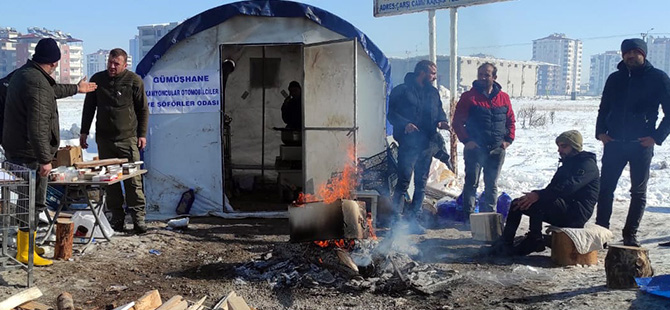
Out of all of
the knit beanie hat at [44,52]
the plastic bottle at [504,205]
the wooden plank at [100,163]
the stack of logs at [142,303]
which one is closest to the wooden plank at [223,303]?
the stack of logs at [142,303]

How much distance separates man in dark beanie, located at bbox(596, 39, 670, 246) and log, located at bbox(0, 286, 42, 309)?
5870mm

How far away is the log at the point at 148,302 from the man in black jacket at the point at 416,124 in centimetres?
412

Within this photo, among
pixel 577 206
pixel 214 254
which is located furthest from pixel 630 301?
pixel 214 254

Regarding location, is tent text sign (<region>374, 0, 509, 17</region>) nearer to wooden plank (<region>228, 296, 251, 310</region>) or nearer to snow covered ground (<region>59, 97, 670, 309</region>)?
snow covered ground (<region>59, 97, 670, 309</region>)

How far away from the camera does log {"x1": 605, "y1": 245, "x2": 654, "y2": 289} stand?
205 inches

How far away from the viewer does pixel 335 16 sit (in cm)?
870

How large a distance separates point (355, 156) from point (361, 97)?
112 centimetres

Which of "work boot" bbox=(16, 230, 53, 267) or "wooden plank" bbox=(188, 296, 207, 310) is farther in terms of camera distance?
"work boot" bbox=(16, 230, 53, 267)

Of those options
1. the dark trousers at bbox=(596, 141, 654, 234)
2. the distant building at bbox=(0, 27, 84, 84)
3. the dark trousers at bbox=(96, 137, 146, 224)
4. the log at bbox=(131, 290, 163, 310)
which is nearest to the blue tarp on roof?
the dark trousers at bbox=(96, 137, 146, 224)

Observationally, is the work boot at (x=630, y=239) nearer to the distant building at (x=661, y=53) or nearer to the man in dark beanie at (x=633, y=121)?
the man in dark beanie at (x=633, y=121)

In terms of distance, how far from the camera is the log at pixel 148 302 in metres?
4.42

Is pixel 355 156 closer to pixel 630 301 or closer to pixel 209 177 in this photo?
pixel 209 177

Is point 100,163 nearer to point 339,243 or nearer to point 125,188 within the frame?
point 125,188

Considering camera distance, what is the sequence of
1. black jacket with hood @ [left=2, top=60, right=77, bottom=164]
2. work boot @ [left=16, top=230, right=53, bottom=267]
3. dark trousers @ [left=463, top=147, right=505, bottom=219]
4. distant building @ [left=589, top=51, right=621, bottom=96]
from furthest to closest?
1. distant building @ [left=589, top=51, right=621, bottom=96]
2. dark trousers @ [left=463, top=147, right=505, bottom=219]
3. black jacket with hood @ [left=2, top=60, right=77, bottom=164]
4. work boot @ [left=16, top=230, right=53, bottom=267]
